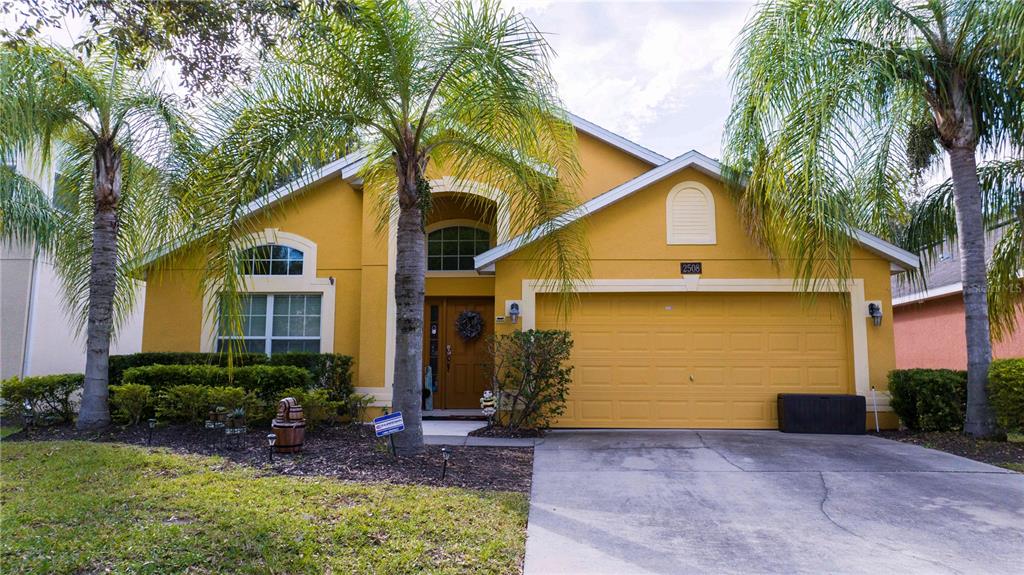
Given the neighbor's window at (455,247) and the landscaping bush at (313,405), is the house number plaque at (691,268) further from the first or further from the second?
the landscaping bush at (313,405)

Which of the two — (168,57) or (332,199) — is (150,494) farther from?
(332,199)

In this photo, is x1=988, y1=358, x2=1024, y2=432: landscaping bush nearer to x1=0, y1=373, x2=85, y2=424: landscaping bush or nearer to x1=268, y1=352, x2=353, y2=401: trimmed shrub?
x1=268, y1=352, x2=353, y2=401: trimmed shrub

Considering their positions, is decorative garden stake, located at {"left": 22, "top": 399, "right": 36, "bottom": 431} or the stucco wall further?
the stucco wall

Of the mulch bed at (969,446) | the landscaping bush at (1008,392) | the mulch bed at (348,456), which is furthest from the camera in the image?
the landscaping bush at (1008,392)

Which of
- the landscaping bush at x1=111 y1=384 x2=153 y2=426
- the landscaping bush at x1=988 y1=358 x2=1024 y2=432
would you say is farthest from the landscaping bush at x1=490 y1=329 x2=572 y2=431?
the landscaping bush at x1=988 y1=358 x2=1024 y2=432

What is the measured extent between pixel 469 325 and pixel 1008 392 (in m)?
8.42

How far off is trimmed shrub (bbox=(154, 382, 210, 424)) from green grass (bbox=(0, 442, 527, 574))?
2.32 meters

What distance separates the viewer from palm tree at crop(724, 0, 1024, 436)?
25.3ft

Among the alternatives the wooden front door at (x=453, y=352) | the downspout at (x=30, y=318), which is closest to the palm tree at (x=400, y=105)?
the wooden front door at (x=453, y=352)

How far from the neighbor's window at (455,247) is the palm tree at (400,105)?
16.4ft

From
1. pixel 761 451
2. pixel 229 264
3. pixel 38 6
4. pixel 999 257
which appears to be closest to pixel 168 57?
pixel 38 6

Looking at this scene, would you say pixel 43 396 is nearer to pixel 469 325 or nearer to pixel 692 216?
pixel 469 325

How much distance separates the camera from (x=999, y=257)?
1020 cm

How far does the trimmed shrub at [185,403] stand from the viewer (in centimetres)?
889
